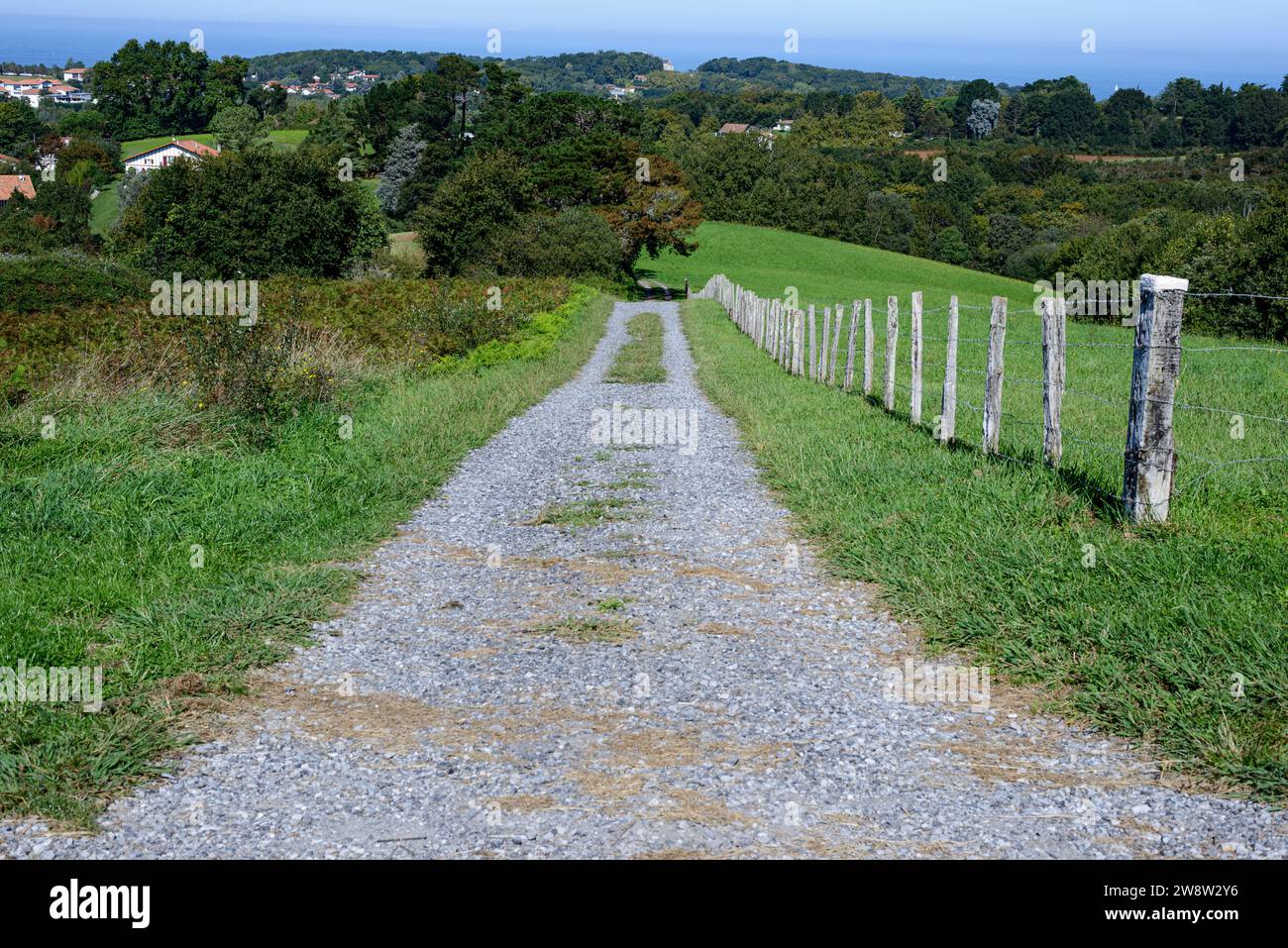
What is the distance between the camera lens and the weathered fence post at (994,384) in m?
10.5

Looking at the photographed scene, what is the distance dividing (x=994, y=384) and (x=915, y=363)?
3.18 meters

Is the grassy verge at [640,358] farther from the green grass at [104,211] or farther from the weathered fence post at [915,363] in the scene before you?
the green grass at [104,211]

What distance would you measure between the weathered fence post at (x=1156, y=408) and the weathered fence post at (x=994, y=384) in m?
2.79

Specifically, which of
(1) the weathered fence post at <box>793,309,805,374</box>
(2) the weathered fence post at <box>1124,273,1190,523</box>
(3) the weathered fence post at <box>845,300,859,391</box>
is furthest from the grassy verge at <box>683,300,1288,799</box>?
(1) the weathered fence post at <box>793,309,805,374</box>

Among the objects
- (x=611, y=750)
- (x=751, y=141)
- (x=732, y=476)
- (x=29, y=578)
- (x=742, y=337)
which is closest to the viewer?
(x=611, y=750)

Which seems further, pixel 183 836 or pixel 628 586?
pixel 628 586

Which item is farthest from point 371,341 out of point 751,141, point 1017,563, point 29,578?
point 751,141

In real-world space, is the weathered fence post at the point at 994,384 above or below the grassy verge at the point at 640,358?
above

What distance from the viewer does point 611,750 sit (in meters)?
4.76

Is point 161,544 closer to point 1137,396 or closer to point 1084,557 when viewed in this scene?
point 1084,557

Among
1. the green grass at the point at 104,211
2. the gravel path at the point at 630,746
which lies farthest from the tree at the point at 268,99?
the gravel path at the point at 630,746
